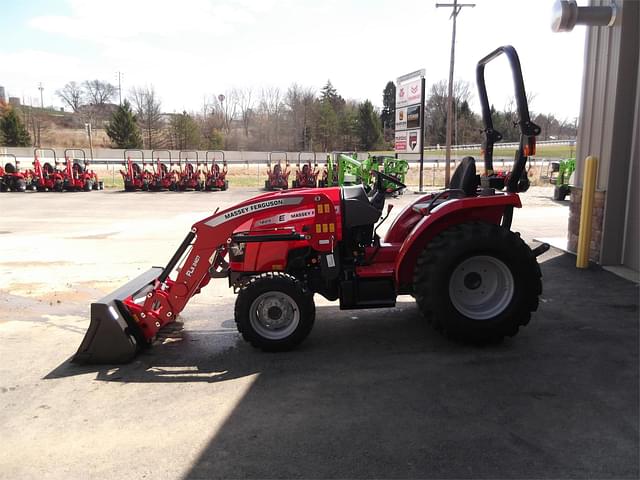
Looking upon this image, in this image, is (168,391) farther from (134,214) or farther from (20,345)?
(134,214)

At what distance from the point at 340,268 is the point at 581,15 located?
16.3 ft

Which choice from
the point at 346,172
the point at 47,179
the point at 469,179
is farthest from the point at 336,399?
the point at 47,179

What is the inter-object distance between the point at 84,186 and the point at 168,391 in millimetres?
21441

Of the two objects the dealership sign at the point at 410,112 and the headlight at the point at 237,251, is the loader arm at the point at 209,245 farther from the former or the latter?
the dealership sign at the point at 410,112

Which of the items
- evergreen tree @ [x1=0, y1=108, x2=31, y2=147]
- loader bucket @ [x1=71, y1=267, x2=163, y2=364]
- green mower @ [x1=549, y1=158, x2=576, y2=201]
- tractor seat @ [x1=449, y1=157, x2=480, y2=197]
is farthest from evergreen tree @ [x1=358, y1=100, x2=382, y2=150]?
loader bucket @ [x1=71, y1=267, x2=163, y2=364]

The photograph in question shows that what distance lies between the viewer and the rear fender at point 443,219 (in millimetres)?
4410

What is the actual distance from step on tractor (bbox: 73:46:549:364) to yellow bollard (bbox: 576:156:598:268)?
310cm

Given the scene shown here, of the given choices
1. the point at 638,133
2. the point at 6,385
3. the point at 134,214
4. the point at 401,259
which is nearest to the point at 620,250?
the point at 638,133

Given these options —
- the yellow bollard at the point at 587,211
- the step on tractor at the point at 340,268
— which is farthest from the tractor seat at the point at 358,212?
the yellow bollard at the point at 587,211

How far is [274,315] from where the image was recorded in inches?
174

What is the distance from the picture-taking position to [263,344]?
172 inches

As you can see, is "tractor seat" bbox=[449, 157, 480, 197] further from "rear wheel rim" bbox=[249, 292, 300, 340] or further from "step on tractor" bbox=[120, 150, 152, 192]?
"step on tractor" bbox=[120, 150, 152, 192]

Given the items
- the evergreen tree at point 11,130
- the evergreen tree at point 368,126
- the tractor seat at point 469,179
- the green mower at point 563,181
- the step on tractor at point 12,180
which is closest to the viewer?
the tractor seat at point 469,179

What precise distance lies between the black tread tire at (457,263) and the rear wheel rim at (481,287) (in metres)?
0.08
